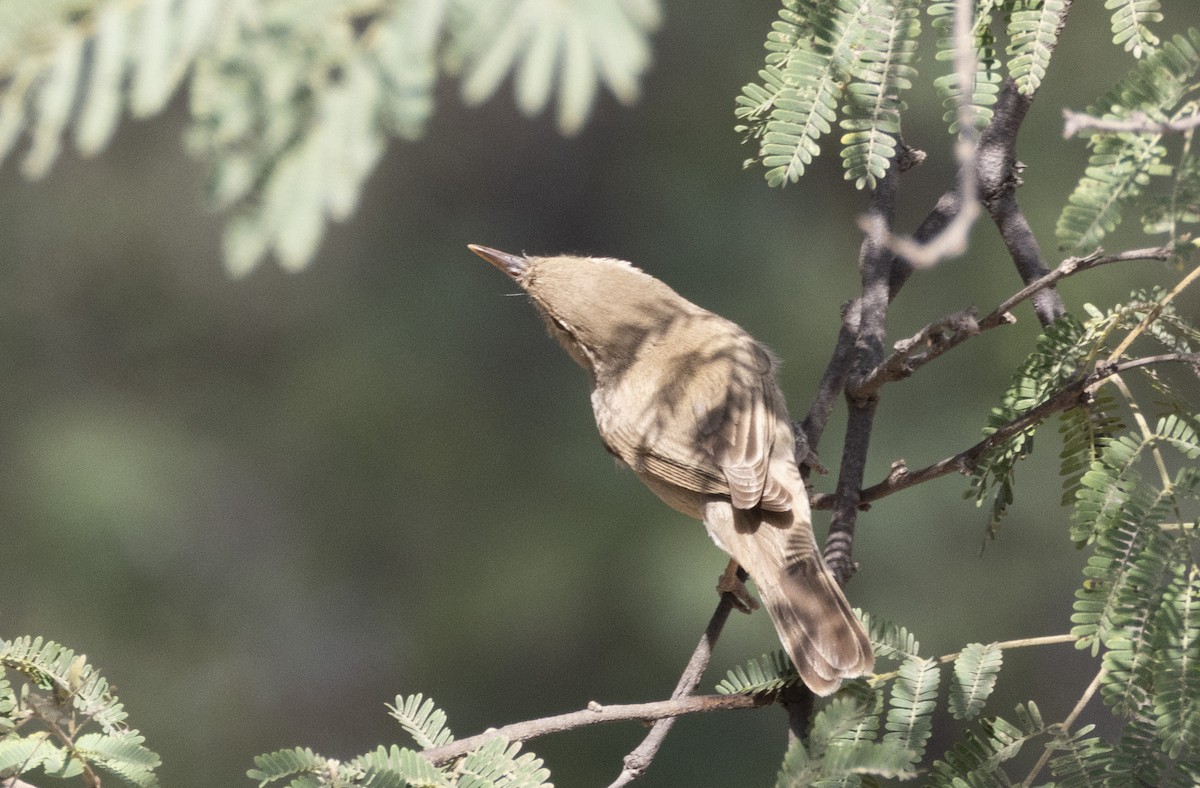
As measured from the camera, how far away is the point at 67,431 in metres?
7.89

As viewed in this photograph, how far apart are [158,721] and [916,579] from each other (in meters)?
4.84

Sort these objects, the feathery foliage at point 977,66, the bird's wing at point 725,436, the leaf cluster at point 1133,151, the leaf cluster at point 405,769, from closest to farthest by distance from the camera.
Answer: the leaf cluster at point 405,769
the leaf cluster at point 1133,151
the feathery foliage at point 977,66
the bird's wing at point 725,436

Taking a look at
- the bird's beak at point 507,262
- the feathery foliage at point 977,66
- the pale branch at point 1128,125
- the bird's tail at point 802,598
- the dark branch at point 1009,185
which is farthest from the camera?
the bird's beak at point 507,262

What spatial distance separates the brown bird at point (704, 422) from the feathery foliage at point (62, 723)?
123cm

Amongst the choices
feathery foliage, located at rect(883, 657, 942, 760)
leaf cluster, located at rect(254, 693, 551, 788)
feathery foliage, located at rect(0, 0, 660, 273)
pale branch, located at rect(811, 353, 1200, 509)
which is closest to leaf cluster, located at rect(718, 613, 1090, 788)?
feathery foliage, located at rect(883, 657, 942, 760)

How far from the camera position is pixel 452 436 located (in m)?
7.90

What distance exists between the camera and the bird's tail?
230 cm

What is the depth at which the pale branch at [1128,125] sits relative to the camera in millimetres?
1511

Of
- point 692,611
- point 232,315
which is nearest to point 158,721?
point 232,315

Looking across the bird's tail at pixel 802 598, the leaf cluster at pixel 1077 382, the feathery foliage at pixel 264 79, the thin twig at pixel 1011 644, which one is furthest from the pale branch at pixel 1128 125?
the bird's tail at pixel 802 598

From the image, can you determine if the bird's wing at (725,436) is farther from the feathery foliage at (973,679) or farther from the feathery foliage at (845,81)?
the feathery foliage at (845,81)

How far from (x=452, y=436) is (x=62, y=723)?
19.3 ft

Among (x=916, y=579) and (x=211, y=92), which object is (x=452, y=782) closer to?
(x=211, y=92)

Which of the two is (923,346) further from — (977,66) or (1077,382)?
(977,66)
